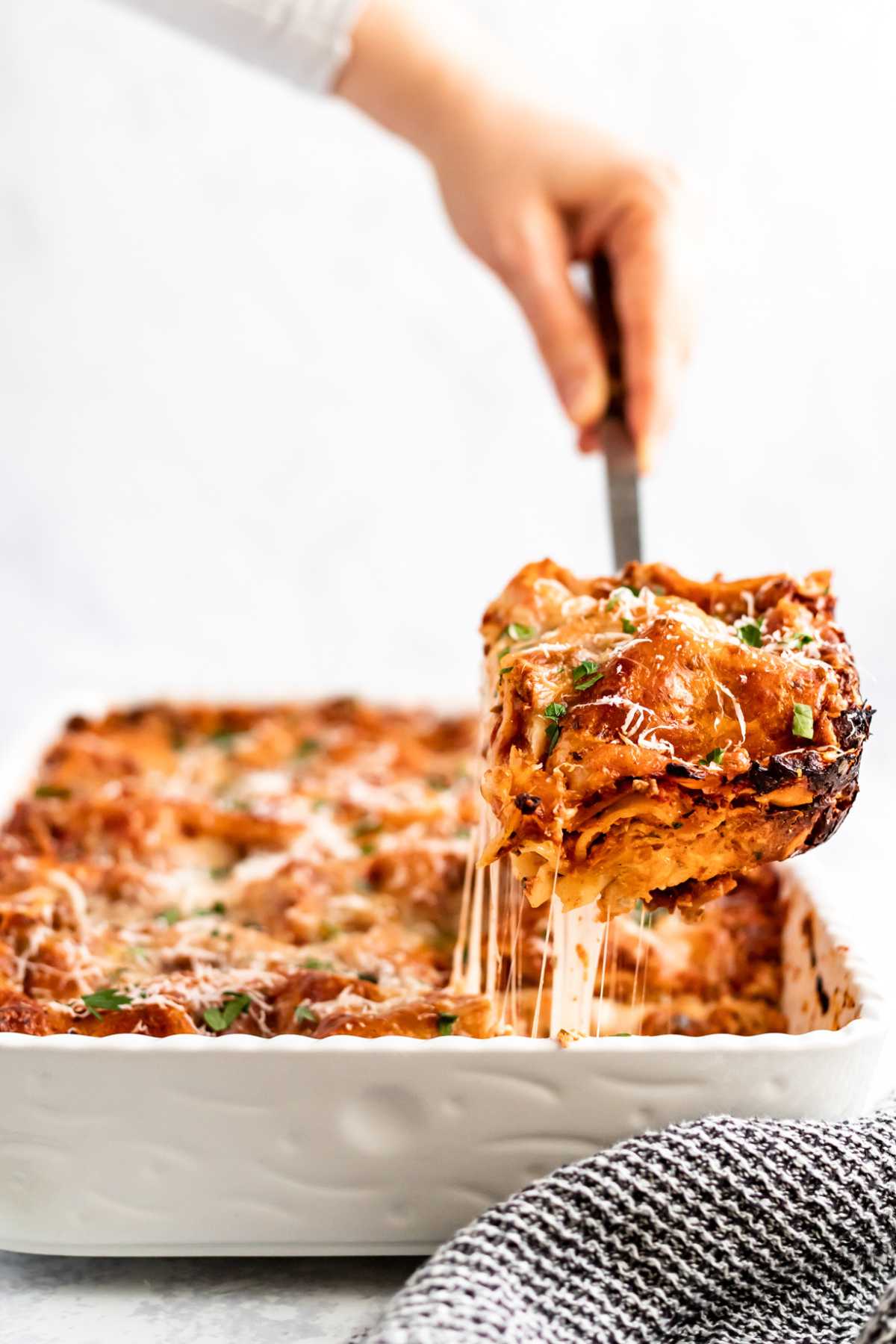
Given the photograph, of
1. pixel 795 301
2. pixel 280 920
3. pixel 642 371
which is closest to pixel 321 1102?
pixel 280 920

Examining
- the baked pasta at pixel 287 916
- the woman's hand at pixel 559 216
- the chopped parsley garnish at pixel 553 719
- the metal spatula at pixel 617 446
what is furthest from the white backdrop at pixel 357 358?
the chopped parsley garnish at pixel 553 719

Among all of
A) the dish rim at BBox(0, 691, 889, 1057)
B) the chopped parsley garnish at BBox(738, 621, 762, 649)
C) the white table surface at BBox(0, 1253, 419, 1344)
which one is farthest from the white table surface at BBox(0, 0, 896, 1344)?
the white table surface at BBox(0, 1253, 419, 1344)

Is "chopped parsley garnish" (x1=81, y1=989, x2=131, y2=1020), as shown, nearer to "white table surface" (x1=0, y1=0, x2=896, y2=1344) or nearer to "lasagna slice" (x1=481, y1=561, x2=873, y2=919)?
"lasagna slice" (x1=481, y1=561, x2=873, y2=919)

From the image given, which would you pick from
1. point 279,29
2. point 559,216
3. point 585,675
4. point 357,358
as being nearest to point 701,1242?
point 585,675

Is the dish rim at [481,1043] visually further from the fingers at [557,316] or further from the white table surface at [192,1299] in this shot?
the fingers at [557,316]

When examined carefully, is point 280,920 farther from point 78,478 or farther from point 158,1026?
point 78,478

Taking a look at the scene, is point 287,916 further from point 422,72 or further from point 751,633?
point 422,72
